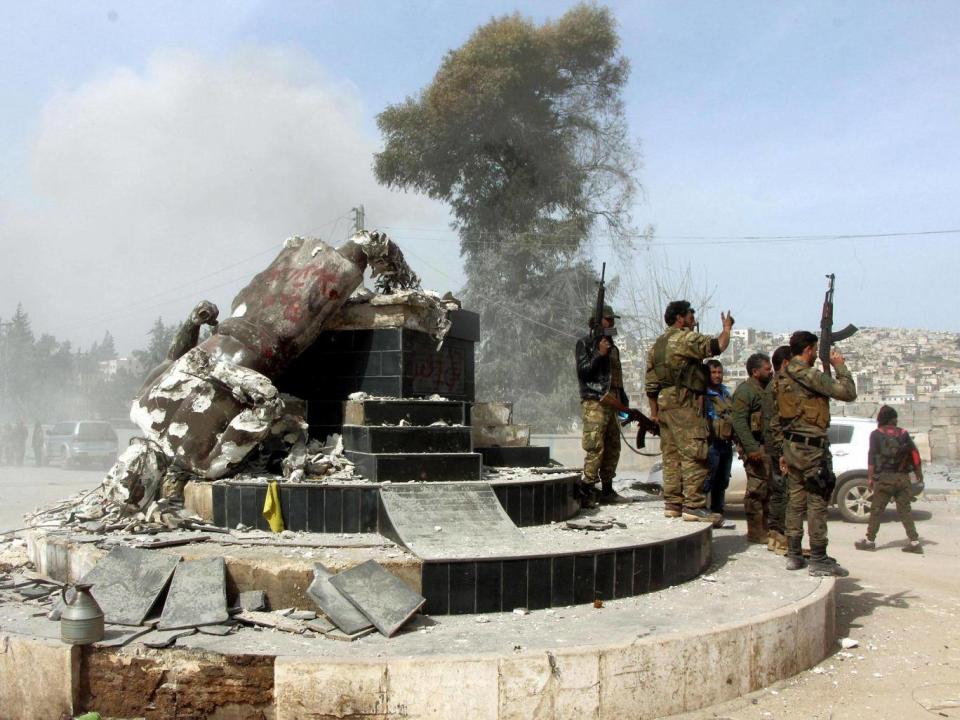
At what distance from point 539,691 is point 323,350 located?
13.0 ft

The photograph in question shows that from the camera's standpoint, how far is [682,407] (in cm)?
653

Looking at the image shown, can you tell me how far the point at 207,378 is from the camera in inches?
239

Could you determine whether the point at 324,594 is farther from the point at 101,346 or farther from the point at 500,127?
the point at 101,346

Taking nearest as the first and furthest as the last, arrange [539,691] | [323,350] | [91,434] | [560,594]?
[539,691], [560,594], [323,350], [91,434]

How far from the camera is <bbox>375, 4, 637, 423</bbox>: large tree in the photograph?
92.2ft

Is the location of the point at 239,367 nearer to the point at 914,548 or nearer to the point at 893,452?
the point at 893,452

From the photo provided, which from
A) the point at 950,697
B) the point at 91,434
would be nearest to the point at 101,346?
the point at 91,434

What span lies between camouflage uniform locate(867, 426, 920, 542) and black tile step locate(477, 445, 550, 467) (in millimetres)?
3730

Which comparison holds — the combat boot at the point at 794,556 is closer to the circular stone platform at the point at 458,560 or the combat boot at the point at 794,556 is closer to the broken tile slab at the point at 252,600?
the circular stone platform at the point at 458,560

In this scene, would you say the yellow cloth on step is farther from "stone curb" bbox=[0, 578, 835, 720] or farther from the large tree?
the large tree

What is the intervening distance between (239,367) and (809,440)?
13.9 feet

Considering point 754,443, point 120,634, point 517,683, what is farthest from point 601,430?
point 120,634

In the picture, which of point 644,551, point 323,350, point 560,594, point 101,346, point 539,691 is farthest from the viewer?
point 101,346

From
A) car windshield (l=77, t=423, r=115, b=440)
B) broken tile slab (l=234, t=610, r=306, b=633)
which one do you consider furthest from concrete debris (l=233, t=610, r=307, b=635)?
car windshield (l=77, t=423, r=115, b=440)
